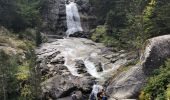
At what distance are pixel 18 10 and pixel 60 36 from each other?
7925 mm

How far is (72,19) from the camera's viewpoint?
6219cm

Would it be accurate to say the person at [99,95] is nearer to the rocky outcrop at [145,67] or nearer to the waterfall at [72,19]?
the rocky outcrop at [145,67]

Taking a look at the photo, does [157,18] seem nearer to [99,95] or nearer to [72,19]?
[99,95]

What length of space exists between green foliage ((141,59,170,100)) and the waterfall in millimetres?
32875

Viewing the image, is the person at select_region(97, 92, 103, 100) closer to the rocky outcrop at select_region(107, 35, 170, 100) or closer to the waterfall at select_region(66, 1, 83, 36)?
the rocky outcrop at select_region(107, 35, 170, 100)

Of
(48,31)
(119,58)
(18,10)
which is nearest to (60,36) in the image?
(48,31)

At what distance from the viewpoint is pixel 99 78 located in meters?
35.2

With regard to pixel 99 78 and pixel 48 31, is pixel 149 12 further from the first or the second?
pixel 48 31

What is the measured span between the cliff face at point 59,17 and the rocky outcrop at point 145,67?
1183 inches

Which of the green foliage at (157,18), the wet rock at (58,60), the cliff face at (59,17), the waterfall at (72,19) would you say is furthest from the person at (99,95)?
the cliff face at (59,17)

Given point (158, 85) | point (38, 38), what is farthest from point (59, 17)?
point (158, 85)

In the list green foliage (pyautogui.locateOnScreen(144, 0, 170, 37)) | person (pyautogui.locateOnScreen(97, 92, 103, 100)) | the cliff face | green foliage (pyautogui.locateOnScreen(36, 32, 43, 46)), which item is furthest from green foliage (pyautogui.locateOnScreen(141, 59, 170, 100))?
the cliff face

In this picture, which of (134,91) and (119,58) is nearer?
(134,91)

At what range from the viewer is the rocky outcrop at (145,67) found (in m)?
29.1
